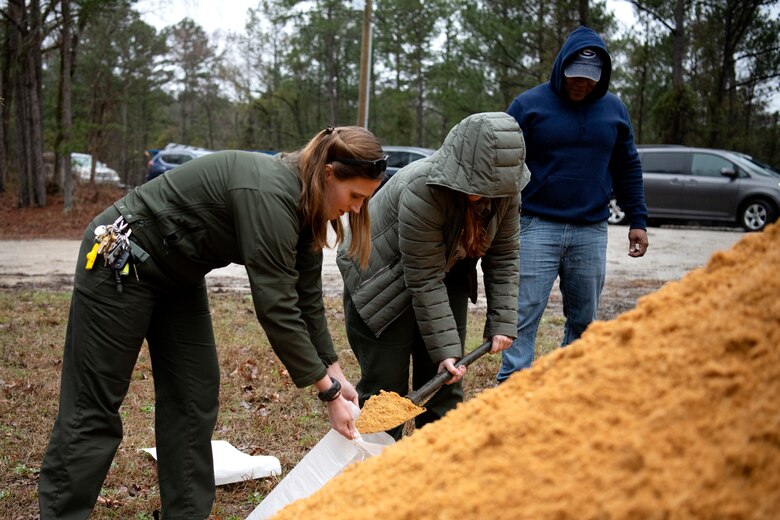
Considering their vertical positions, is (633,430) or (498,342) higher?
(633,430)

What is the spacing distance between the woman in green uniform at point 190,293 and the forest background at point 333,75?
51.1 feet

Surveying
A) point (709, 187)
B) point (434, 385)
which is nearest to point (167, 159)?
point (709, 187)

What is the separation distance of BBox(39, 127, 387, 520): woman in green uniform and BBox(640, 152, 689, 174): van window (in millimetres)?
13532

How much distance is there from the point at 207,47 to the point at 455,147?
3506 centimetres

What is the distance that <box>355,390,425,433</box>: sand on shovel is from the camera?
263cm

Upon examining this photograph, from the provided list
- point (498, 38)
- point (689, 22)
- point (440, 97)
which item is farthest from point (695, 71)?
point (440, 97)

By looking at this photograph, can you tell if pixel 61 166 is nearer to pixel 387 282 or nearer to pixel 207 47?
pixel 207 47

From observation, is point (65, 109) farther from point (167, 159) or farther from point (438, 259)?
point (438, 259)

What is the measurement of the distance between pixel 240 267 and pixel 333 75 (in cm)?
2452

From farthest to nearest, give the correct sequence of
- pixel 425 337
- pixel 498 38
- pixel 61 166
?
pixel 498 38, pixel 61 166, pixel 425 337

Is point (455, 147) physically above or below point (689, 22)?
below

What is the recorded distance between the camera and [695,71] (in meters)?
24.5

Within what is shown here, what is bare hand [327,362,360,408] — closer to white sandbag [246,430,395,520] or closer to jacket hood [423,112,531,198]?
white sandbag [246,430,395,520]

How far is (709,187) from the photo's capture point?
48.0 feet
